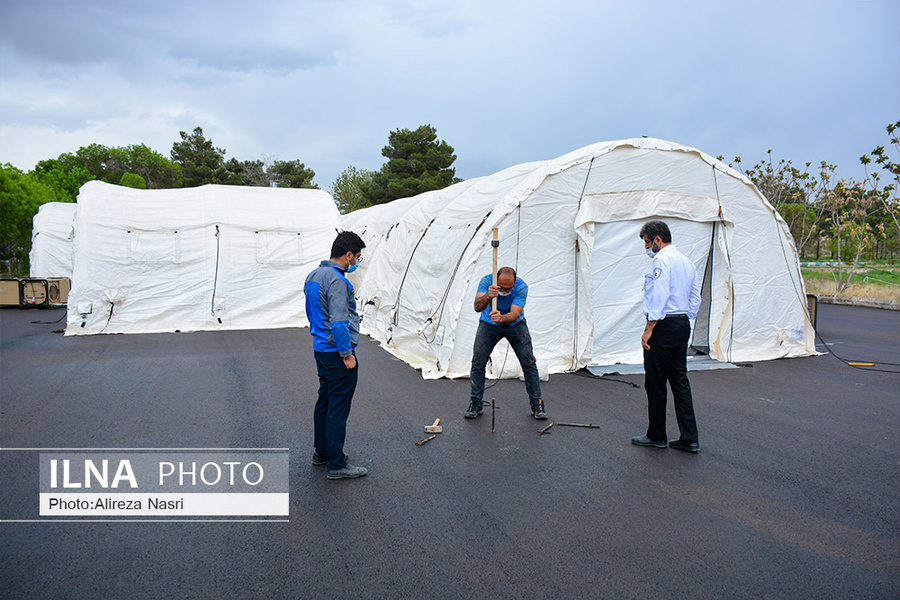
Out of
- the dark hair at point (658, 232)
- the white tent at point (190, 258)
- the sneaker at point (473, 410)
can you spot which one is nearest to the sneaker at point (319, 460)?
the sneaker at point (473, 410)

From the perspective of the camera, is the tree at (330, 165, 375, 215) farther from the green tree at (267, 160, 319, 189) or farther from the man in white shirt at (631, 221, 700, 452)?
the man in white shirt at (631, 221, 700, 452)

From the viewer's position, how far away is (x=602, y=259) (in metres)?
8.09

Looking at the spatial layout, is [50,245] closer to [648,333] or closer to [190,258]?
[190,258]

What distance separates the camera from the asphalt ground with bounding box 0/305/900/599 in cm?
279

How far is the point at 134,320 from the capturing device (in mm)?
11797

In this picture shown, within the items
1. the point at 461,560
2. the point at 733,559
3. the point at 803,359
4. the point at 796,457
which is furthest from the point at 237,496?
the point at 803,359

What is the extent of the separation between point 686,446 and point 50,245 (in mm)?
22155

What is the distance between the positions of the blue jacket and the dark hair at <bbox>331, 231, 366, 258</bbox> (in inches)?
5.7

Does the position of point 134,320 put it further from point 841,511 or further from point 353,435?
point 841,511

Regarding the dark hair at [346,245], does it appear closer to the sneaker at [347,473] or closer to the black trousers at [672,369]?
the sneaker at [347,473]

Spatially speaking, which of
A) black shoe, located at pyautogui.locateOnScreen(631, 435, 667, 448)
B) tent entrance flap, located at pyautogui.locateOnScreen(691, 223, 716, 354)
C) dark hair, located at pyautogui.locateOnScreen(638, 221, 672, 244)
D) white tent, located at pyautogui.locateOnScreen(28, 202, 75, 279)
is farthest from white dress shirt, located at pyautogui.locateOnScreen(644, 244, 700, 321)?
white tent, located at pyautogui.locateOnScreen(28, 202, 75, 279)

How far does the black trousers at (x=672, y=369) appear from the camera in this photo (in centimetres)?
450

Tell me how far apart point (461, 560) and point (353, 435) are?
226 cm

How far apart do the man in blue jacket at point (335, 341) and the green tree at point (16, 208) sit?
93.2ft
